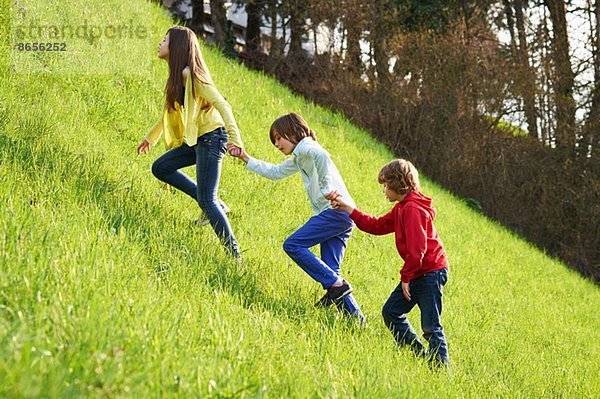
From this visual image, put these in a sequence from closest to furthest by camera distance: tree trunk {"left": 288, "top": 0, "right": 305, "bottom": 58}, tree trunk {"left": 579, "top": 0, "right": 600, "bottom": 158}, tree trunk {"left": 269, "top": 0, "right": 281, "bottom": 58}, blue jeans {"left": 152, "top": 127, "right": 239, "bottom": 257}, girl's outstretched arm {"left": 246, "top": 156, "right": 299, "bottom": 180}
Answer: blue jeans {"left": 152, "top": 127, "right": 239, "bottom": 257} < girl's outstretched arm {"left": 246, "top": 156, "right": 299, "bottom": 180} < tree trunk {"left": 579, "top": 0, "right": 600, "bottom": 158} < tree trunk {"left": 269, "top": 0, "right": 281, "bottom": 58} < tree trunk {"left": 288, "top": 0, "right": 305, "bottom": 58}

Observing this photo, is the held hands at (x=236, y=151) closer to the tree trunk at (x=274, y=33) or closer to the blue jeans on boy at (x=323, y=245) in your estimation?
the blue jeans on boy at (x=323, y=245)

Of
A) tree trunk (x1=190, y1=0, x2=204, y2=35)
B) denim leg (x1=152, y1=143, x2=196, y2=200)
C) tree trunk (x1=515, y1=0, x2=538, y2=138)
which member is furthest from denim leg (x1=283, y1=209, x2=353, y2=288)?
tree trunk (x1=190, y1=0, x2=204, y2=35)

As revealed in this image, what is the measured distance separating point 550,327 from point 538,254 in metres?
4.57

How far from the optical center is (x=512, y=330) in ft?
19.9

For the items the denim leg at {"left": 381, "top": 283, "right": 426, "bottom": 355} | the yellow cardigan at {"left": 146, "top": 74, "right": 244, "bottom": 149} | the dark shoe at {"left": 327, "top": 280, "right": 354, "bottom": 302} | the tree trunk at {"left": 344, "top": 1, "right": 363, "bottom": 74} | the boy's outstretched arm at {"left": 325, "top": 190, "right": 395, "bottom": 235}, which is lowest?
the denim leg at {"left": 381, "top": 283, "right": 426, "bottom": 355}

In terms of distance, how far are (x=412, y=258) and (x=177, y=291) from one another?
61.8 inches

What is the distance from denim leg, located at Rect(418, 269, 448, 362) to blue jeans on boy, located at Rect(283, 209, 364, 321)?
1.39ft

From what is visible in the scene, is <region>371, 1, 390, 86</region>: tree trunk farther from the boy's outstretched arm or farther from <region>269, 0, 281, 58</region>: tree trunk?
the boy's outstretched arm

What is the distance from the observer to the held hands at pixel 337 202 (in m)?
4.34

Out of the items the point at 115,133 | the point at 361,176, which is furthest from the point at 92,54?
the point at 361,176

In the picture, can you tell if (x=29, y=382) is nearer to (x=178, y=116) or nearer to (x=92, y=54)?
(x=178, y=116)

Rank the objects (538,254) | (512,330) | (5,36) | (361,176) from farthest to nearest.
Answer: (538,254)
(361,176)
(5,36)
(512,330)

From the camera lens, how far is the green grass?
2359 millimetres

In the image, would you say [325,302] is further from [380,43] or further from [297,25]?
[297,25]
